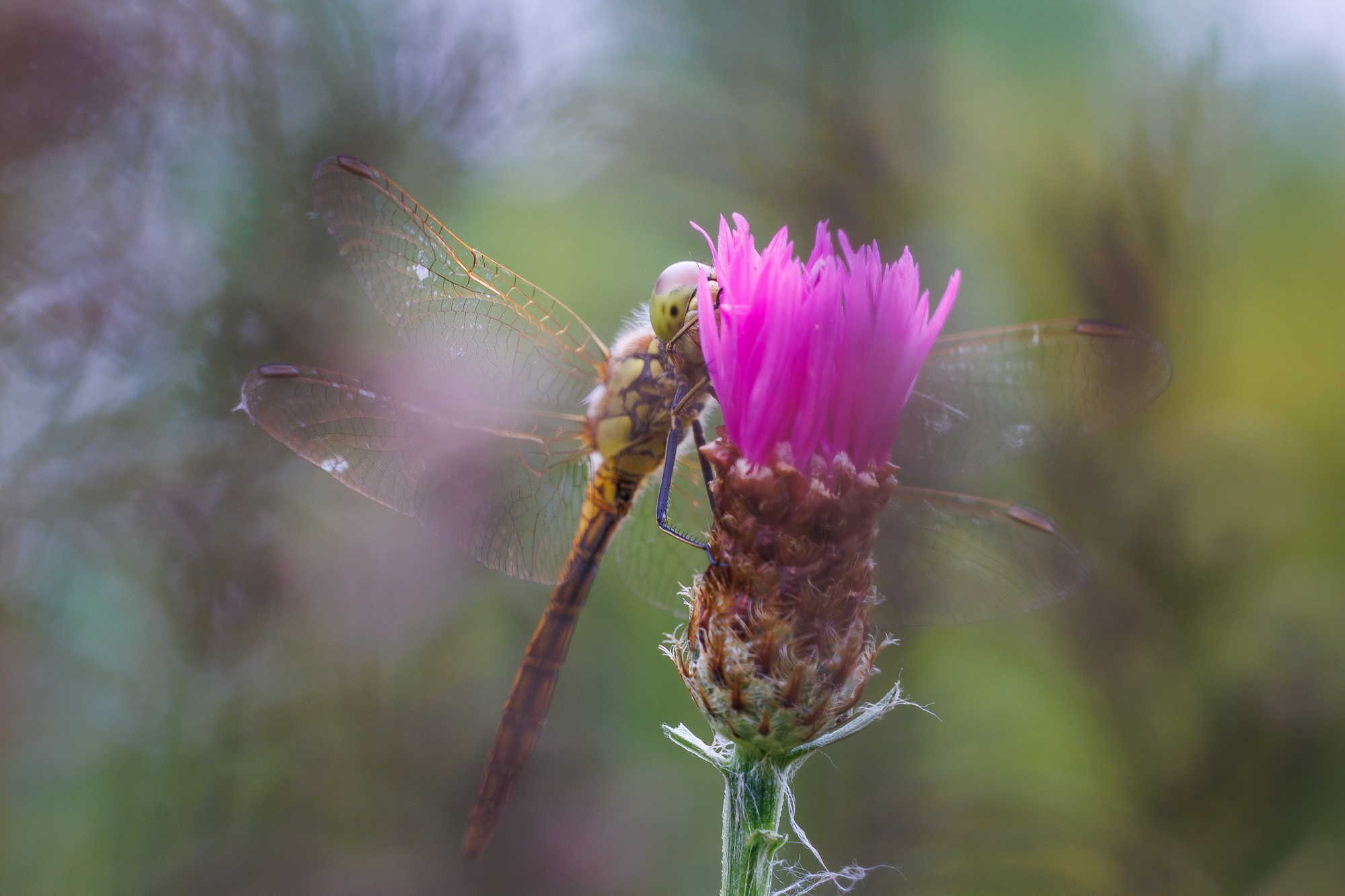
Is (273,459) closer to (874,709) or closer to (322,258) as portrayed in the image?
(322,258)

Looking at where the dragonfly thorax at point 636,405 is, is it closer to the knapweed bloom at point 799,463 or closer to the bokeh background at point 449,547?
the knapweed bloom at point 799,463

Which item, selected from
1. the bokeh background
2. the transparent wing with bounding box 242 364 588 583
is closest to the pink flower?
the transparent wing with bounding box 242 364 588 583

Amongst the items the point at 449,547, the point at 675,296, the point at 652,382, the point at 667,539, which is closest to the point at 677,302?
the point at 675,296

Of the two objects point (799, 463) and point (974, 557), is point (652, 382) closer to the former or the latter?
point (799, 463)

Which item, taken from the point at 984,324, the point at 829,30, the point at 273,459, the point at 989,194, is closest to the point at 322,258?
the point at 273,459

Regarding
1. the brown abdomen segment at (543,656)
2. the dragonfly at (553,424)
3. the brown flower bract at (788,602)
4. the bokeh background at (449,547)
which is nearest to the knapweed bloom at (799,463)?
the brown flower bract at (788,602)

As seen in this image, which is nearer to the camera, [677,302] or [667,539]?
[677,302]

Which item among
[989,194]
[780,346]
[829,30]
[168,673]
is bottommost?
[168,673]
